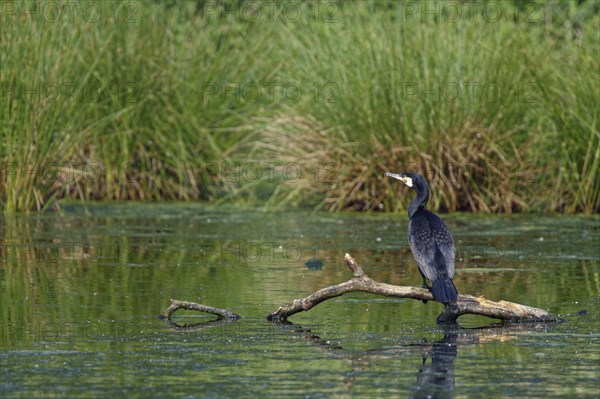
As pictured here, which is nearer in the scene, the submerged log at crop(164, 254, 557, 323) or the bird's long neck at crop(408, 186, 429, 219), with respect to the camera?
the submerged log at crop(164, 254, 557, 323)

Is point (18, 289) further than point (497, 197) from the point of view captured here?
No

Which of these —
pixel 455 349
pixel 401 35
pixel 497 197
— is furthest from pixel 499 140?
pixel 455 349

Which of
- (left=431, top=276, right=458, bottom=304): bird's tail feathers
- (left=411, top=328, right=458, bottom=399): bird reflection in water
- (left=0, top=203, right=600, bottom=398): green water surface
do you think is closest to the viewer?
(left=411, top=328, right=458, bottom=399): bird reflection in water

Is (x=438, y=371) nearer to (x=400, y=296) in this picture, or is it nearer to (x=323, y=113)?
(x=400, y=296)

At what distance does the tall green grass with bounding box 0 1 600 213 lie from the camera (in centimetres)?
1708

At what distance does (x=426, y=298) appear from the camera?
30.0 ft

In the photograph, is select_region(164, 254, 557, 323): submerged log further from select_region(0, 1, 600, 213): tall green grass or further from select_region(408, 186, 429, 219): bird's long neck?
select_region(0, 1, 600, 213): tall green grass

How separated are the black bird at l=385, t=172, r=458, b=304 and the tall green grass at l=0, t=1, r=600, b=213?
24.5 feet

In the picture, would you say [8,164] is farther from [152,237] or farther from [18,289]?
[18,289]

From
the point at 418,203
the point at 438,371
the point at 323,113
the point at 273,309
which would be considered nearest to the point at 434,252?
the point at 418,203

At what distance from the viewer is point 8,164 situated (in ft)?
55.1

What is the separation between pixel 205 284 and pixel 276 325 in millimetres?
2421

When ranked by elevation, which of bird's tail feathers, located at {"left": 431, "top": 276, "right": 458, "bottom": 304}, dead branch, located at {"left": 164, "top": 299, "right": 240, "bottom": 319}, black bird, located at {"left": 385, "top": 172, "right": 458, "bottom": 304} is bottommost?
dead branch, located at {"left": 164, "top": 299, "right": 240, "bottom": 319}

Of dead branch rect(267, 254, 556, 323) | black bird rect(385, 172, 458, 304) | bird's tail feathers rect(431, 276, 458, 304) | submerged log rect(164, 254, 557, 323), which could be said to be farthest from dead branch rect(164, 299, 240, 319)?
bird's tail feathers rect(431, 276, 458, 304)
